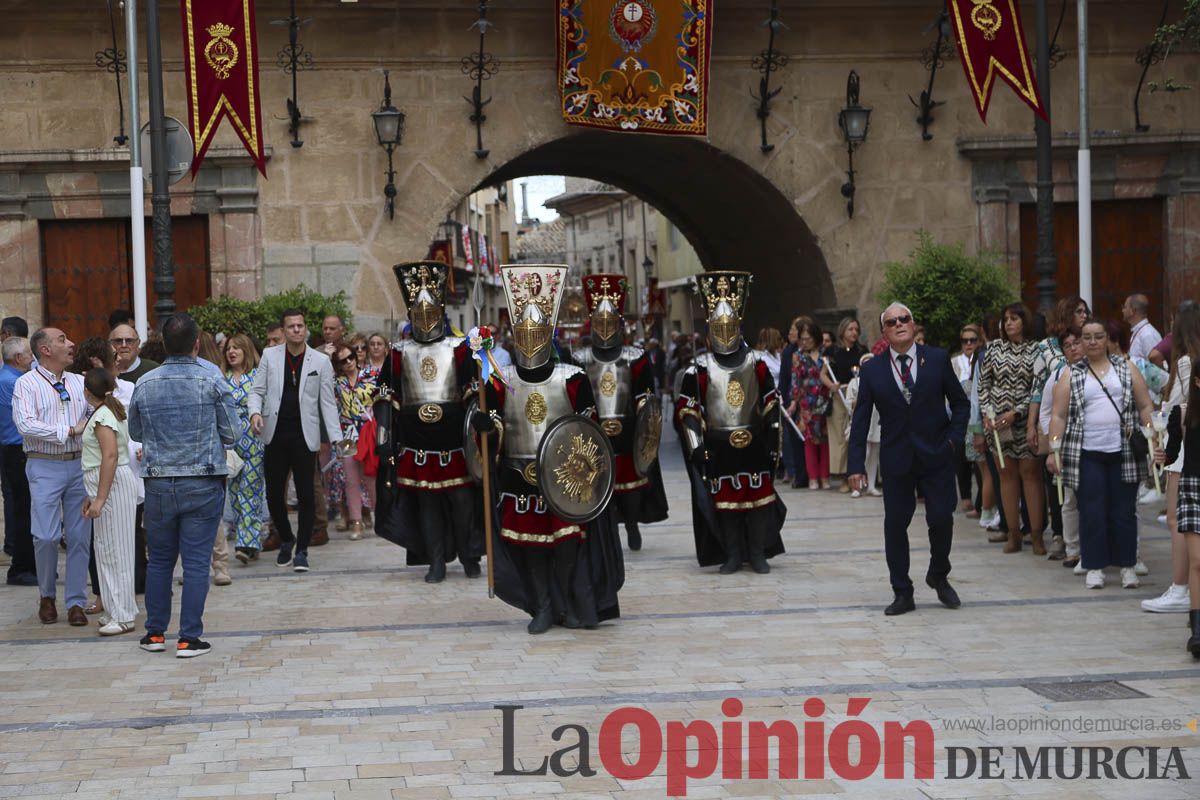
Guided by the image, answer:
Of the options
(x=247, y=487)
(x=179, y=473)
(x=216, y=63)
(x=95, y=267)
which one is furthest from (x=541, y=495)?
(x=95, y=267)

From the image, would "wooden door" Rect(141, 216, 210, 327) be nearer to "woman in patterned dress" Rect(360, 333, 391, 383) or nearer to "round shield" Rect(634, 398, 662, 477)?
"woman in patterned dress" Rect(360, 333, 391, 383)

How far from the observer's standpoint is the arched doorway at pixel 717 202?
19.3m

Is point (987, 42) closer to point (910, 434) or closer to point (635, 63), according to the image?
point (635, 63)

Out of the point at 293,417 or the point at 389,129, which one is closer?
the point at 293,417

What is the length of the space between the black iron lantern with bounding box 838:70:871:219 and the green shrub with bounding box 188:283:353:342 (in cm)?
631

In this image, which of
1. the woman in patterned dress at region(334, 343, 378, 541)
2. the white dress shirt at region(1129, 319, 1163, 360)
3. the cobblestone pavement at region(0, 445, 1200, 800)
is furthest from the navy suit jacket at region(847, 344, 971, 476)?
the woman in patterned dress at region(334, 343, 378, 541)

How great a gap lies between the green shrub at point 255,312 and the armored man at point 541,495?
7427 mm

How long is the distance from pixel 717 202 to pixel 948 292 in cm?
592

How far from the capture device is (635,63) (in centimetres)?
1803

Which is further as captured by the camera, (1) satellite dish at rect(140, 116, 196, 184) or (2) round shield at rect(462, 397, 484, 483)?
(1) satellite dish at rect(140, 116, 196, 184)

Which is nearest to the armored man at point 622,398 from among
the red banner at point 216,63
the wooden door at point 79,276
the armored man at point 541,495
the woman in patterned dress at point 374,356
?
the armored man at point 541,495

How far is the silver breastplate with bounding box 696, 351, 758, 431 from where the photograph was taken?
11.0 m

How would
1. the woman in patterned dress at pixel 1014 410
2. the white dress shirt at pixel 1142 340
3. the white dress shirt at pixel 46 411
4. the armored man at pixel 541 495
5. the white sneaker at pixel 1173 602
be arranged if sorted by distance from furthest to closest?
the white dress shirt at pixel 1142 340, the woman in patterned dress at pixel 1014 410, the white dress shirt at pixel 46 411, the white sneaker at pixel 1173 602, the armored man at pixel 541 495

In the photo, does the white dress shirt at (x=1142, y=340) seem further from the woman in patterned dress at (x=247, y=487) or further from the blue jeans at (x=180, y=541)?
the blue jeans at (x=180, y=541)
